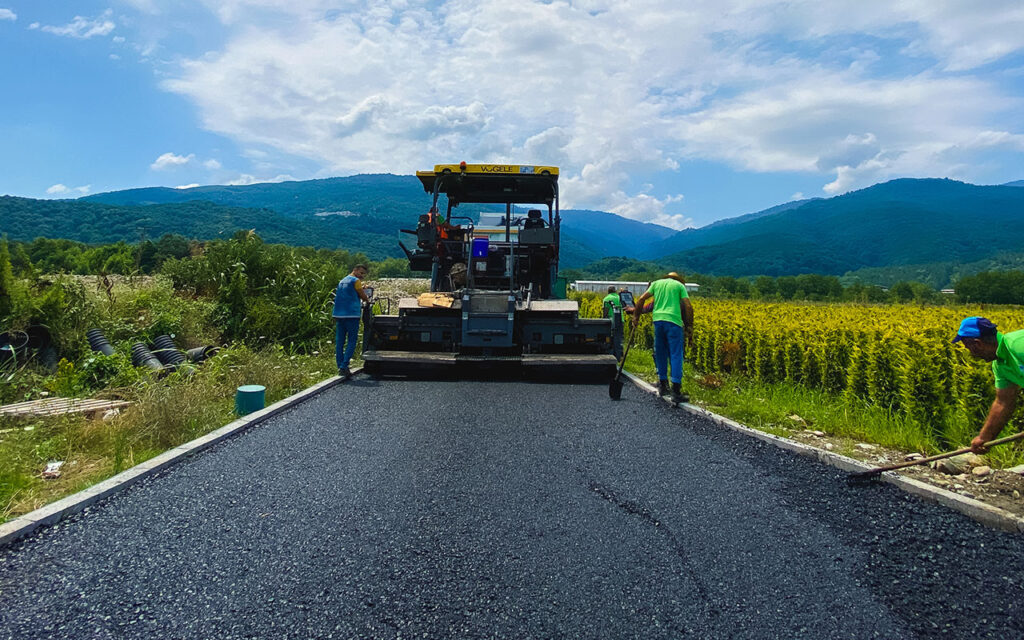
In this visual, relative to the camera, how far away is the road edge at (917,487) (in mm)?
3293

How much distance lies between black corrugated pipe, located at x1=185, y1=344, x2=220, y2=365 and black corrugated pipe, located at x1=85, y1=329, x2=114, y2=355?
3.30 feet

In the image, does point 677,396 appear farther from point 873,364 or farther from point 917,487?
point 917,487

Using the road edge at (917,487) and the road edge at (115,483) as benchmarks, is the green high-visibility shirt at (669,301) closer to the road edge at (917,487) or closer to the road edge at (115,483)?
the road edge at (917,487)

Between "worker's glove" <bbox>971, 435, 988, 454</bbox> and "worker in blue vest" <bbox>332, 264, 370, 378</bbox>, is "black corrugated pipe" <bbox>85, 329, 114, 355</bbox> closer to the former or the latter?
"worker in blue vest" <bbox>332, 264, 370, 378</bbox>

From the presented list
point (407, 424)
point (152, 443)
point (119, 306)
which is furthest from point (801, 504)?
point (119, 306)

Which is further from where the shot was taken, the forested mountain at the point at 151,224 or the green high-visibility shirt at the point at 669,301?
the forested mountain at the point at 151,224

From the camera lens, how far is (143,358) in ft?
27.9

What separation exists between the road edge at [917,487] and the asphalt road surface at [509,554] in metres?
0.09

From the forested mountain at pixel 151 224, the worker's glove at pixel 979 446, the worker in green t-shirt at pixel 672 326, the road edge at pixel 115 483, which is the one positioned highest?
the forested mountain at pixel 151 224

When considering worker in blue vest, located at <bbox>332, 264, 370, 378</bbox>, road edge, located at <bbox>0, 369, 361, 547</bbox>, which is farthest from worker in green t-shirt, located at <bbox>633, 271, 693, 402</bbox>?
road edge, located at <bbox>0, 369, 361, 547</bbox>

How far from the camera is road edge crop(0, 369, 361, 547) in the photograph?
123 inches

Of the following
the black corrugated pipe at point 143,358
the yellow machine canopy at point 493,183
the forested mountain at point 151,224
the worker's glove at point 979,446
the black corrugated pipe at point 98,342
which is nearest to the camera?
the worker's glove at point 979,446

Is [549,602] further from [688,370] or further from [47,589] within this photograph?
Answer: [688,370]

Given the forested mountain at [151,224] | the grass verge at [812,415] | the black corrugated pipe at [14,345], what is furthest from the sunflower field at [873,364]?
the forested mountain at [151,224]
